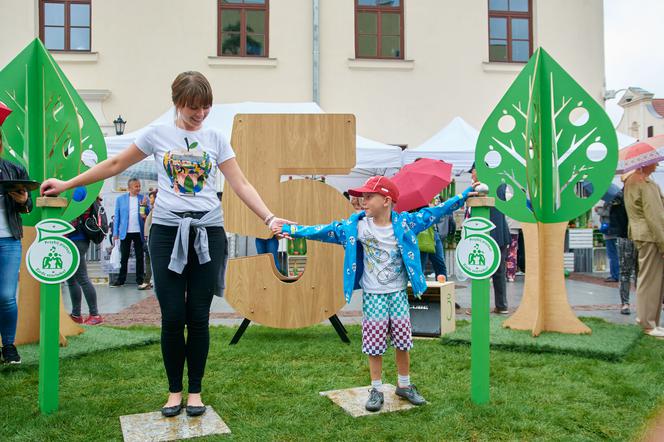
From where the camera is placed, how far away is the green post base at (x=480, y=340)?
3.95 metres

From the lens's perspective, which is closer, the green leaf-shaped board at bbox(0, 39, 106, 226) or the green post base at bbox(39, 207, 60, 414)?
the green post base at bbox(39, 207, 60, 414)

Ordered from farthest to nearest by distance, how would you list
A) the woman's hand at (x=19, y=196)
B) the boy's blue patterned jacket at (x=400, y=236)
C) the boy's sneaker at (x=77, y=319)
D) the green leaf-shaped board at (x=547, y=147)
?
the boy's sneaker at (x=77, y=319)
the green leaf-shaped board at (x=547, y=147)
the woman's hand at (x=19, y=196)
the boy's blue patterned jacket at (x=400, y=236)

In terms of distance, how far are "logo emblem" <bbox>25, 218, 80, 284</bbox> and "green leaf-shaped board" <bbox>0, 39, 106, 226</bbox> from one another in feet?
6.16

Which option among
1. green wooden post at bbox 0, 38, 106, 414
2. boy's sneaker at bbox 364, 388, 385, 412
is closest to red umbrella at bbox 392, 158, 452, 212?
boy's sneaker at bbox 364, 388, 385, 412

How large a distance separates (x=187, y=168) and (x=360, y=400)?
192cm

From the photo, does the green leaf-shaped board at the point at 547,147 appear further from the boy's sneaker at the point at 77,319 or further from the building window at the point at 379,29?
the building window at the point at 379,29

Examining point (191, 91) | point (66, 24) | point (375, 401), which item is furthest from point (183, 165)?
point (66, 24)

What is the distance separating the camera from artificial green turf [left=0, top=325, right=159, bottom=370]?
532cm

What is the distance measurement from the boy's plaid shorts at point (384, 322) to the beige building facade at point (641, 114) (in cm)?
4306

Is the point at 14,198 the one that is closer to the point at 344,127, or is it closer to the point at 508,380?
the point at 344,127

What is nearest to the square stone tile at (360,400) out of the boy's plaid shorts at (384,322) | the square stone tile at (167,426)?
the boy's plaid shorts at (384,322)

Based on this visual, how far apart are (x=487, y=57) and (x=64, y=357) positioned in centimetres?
1384

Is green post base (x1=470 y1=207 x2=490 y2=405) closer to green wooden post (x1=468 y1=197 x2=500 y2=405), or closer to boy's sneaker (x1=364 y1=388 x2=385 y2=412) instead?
green wooden post (x1=468 y1=197 x2=500 y2=405)

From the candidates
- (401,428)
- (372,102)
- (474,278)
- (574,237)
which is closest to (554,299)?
(474,278)
